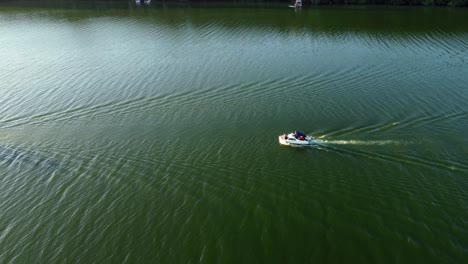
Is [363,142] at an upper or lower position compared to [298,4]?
lower

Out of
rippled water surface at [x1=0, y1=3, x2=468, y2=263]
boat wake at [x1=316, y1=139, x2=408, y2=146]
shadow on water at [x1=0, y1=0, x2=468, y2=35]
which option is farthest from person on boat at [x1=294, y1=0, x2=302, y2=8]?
boat wake at [x1=316, y1=139, x2=408, y2=146]

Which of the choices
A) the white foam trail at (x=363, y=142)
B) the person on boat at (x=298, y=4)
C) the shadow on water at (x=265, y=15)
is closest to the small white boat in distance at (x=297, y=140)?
the white foam trail at (x=363, y=142)

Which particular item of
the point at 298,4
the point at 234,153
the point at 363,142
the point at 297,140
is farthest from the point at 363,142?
the point at 298,4

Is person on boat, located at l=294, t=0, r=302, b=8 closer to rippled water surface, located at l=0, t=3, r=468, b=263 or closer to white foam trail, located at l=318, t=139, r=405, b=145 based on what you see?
rippled water surface, located at l=0, t=3, r=468, b=263

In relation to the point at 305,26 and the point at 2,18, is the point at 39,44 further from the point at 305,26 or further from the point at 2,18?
the point at 305,26

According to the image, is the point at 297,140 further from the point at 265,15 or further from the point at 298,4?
the point at 298,4

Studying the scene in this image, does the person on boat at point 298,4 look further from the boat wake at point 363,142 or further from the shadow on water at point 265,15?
the boat wake at point 363,142
